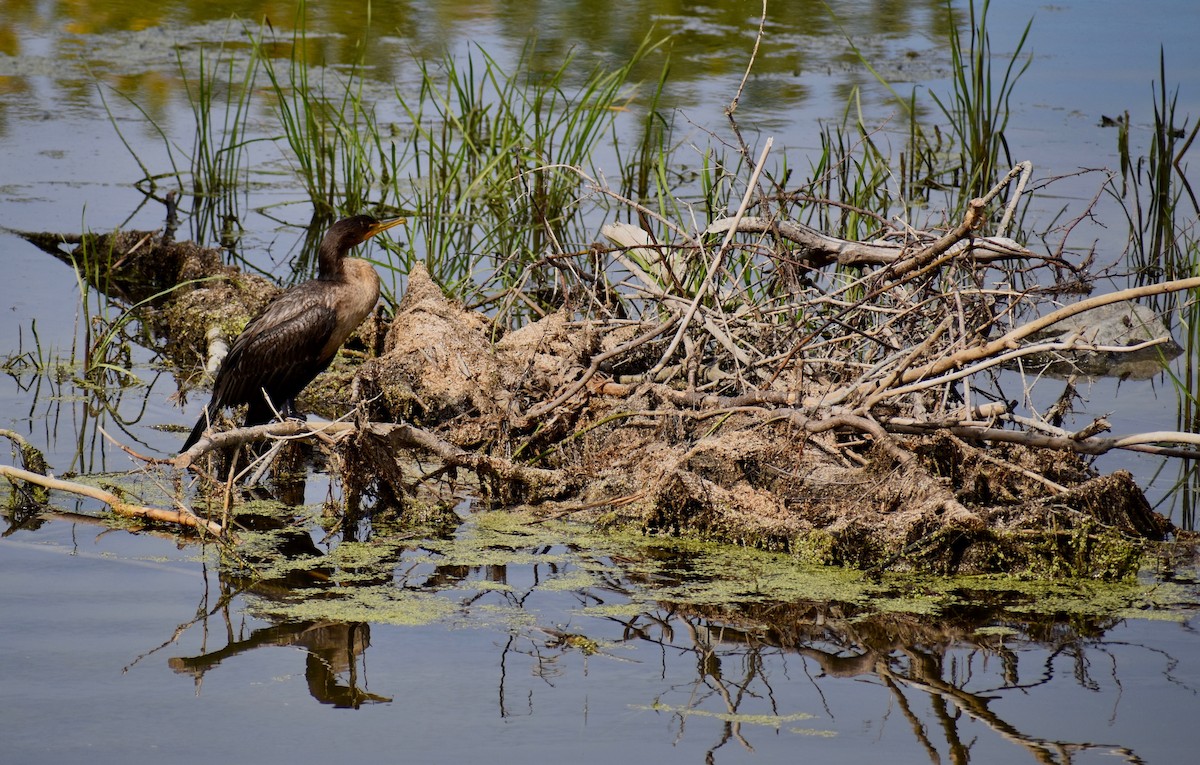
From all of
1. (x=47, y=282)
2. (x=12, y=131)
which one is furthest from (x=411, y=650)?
(x=12, y=131)

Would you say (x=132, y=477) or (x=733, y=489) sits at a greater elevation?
(x=733, y=489)

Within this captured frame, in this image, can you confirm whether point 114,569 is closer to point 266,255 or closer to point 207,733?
point 207,733

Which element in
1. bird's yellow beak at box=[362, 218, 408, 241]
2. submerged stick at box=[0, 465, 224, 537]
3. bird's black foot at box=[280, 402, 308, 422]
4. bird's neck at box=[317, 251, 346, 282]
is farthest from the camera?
bird's yellow beak at box=[362, 218, 408, 241]

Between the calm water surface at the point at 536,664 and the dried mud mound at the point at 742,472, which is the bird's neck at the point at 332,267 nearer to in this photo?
the dried mud mound at the point at 742,472

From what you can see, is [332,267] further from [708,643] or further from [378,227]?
[708,643]

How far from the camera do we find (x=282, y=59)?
11.6 meters

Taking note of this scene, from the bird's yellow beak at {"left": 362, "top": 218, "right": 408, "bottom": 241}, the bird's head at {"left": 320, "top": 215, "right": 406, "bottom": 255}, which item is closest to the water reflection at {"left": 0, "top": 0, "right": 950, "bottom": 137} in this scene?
the bird's yellow beak at {"left": 362, "top": 218, "right": 408, "bottom": 241}

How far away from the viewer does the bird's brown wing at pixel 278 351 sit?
5.33 metres

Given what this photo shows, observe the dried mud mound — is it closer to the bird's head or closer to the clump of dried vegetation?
the clump of dried vegetation

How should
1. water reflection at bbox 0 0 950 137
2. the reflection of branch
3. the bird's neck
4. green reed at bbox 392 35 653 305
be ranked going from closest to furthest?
the reflection of branch
the bird's neck
green reed at bbox 392 35 653 305
water reflection at bbox 0 0 950 137

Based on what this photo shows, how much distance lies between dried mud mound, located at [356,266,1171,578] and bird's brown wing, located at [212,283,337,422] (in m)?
0.28

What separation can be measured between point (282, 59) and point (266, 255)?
4192 mm

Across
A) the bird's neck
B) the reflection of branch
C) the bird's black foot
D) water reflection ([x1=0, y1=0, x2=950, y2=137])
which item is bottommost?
the bird's black foot

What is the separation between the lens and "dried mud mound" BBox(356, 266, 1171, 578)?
13.1ft
